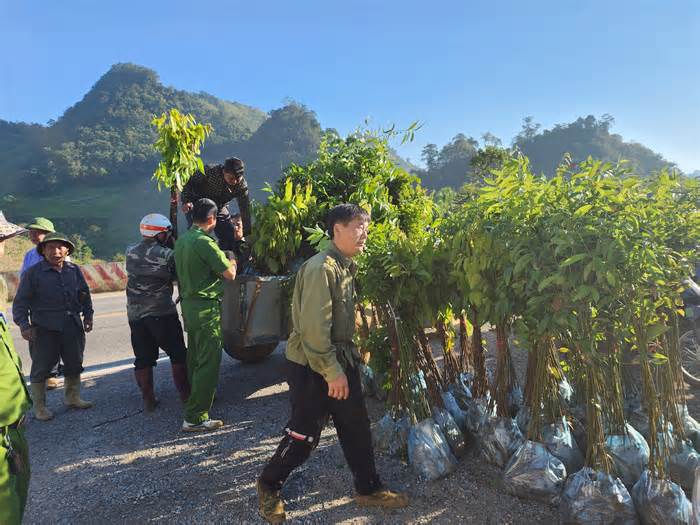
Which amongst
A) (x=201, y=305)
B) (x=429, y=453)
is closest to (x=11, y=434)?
(x=201, y=305)

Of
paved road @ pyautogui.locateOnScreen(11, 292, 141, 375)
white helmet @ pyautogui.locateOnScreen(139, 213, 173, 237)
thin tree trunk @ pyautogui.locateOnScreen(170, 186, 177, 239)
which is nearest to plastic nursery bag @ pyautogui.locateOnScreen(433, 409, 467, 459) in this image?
white helmet @ pyautogui.locateOnScreen(139, 213, 173, 237)

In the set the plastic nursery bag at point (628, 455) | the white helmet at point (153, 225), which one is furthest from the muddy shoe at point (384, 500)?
the white helmet at point (153, 225)

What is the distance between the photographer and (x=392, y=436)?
3.20 metres

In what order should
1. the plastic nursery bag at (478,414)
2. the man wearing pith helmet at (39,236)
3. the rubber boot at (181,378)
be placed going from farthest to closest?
the man wearing pith helmet at (39,236) < the rubber boot at (181,378) < the plastic nursery bag at (478,414)

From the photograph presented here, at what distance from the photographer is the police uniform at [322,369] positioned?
234 cm

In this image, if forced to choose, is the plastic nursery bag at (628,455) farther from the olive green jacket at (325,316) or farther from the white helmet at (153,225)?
the white helmet at (153,225)

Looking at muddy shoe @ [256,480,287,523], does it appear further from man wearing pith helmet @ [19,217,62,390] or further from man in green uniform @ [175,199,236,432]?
man wearing pith helmet @ [19,217,62,390]

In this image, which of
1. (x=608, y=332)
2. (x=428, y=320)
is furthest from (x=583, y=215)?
(x=428, y=320)

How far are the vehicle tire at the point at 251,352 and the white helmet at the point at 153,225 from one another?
1.65 m

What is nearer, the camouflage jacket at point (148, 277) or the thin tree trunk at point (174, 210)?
the camouflage jacket at point (148, 277)

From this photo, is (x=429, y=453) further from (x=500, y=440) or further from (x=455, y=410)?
(x=455, y=410)

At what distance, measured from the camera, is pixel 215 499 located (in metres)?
2.84

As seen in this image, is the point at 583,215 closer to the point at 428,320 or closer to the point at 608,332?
the point at 608,332

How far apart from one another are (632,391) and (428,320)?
1.61 metres
